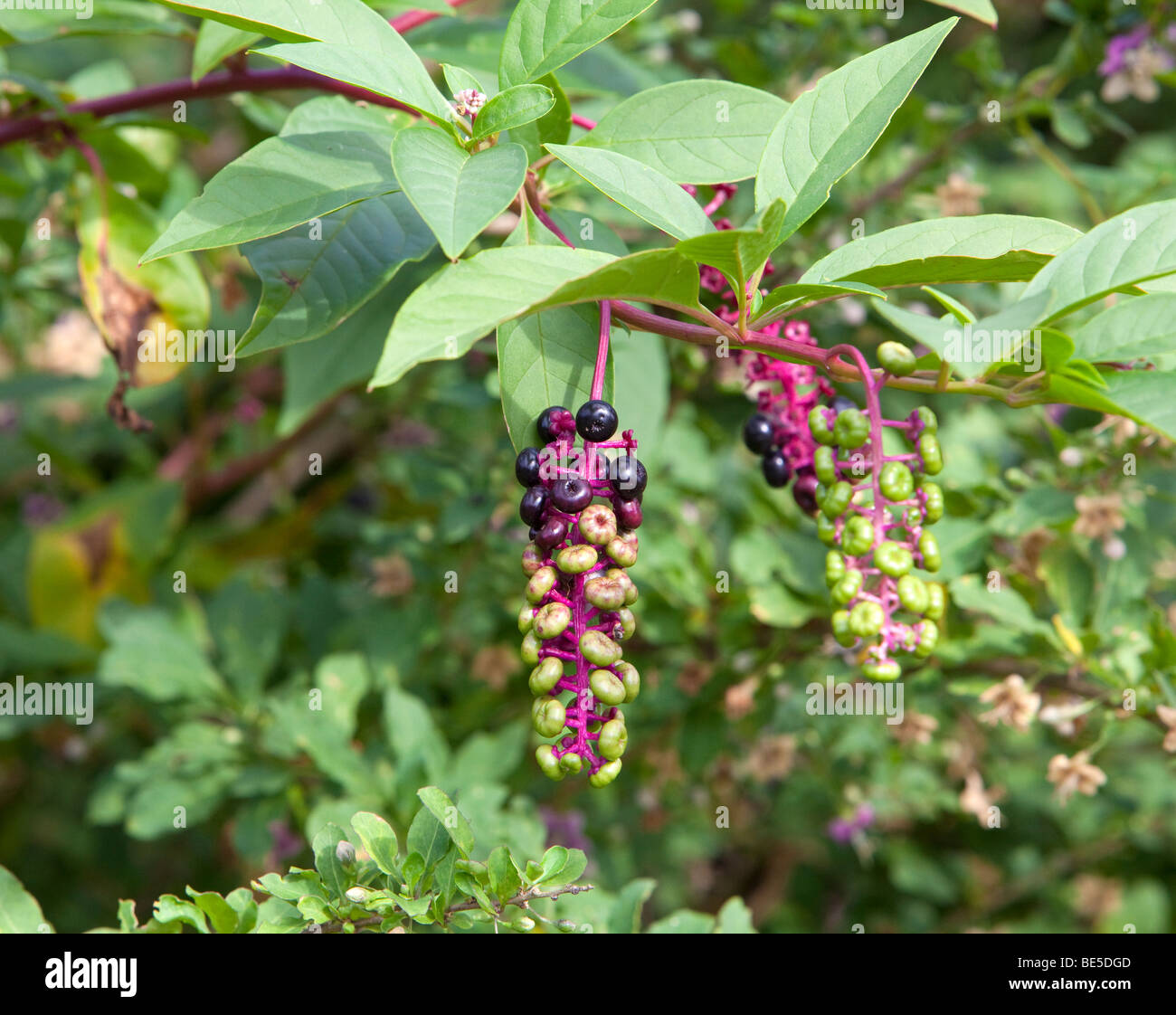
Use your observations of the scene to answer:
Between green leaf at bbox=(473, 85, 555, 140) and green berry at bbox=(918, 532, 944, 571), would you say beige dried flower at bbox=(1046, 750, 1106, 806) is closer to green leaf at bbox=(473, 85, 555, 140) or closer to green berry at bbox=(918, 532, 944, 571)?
green berry at bbox=(918, 532, 944, 571)

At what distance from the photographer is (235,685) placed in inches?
67.0

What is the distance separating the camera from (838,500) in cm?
78

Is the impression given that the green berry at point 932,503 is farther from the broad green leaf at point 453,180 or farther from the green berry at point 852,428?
the broad green leaf at point 453,180

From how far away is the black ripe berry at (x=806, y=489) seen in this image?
3.15ft

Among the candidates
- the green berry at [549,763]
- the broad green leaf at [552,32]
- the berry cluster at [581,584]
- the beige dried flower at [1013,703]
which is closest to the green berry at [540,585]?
the berry cluster at [581,584]

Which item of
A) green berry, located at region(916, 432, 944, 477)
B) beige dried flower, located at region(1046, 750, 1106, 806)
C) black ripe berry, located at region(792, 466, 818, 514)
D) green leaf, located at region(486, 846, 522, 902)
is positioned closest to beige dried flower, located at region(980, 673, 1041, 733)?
beige dried flower, located at region(1046, 750, 1106, 806)

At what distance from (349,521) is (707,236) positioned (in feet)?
5.20

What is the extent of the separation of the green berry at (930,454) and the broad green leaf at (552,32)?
41cm

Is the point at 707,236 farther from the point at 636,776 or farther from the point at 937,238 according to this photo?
the point at 636,776

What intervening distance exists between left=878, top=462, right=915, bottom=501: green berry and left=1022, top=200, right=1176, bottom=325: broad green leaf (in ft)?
0.46

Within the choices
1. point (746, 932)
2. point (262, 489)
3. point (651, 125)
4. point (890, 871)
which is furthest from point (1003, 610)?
point (262, 489)

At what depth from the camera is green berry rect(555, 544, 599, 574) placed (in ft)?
2.28

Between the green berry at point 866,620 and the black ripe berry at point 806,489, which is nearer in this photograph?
the green berry at point 866,620

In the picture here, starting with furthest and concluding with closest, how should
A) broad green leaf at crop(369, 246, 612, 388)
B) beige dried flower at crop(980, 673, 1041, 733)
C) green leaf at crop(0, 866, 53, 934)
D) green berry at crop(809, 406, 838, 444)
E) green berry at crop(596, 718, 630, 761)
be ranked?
beige dried flower at crop(980, 673, 1041, 733) → green leaf at crop(0, 866, 53, 934) → green berry at crop(809, 406, 838, 444) → green berry at crop(596, 718, 630, 761) → broad green leaf at crop(369, 246, 612, 388)
